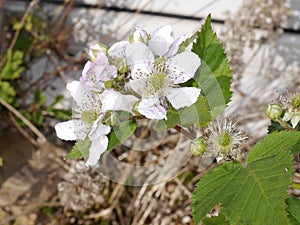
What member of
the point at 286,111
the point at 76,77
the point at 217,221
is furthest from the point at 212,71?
the point at 76,77

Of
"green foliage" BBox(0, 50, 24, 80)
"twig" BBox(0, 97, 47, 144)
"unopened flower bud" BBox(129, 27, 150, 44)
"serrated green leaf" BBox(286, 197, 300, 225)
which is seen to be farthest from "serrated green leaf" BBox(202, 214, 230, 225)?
"green foliage" BBox(0, 50, 24, 80)

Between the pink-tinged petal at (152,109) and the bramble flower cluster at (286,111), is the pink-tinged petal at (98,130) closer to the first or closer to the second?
the pink-tinged petal at (152,109)

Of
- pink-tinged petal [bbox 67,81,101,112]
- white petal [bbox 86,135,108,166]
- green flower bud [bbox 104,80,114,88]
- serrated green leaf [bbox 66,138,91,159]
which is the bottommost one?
serrated green leaf [bbox 66,138,91,159]

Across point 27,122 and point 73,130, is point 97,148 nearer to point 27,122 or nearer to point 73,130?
point 73,130

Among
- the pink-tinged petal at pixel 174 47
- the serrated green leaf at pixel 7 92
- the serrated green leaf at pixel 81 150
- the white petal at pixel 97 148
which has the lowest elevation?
the serrated green leaf at pixel 7 92

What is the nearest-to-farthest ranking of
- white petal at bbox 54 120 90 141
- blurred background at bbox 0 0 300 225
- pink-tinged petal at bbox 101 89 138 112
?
1. pink-tinged petal at bbox 101 89 138 112
2. white petal at bbox 54 120 90 141
3. blurred background at bbox 0 0 300 225

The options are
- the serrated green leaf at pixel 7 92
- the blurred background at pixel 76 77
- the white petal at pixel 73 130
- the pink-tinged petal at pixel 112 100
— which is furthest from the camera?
the serrated green leaf at pixel 7 92

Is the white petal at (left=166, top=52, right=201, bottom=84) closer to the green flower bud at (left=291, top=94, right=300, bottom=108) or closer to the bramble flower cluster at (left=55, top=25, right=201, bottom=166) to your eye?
the bramble flower cluster at (left=55, top=25, right=201, bottom=166)

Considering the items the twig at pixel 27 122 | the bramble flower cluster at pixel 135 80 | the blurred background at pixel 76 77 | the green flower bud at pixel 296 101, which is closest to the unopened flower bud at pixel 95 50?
the bramble flower cluster at pixel 135 80
